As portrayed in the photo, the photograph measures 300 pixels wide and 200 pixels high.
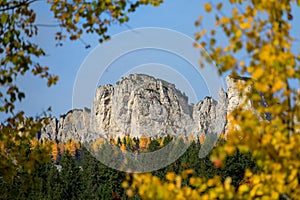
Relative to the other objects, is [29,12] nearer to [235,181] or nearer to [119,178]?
[235,181]

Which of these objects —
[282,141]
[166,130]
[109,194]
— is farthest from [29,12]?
[166,130]

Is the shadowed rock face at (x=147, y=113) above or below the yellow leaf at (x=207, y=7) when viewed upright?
above

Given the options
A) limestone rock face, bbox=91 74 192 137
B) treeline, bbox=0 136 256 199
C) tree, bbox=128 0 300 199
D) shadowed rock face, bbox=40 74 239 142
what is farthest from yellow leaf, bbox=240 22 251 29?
limestone rock face, bbox=91 74 192 137

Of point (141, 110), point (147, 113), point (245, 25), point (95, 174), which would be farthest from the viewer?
point (141, 110)

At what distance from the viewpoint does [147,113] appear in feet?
257

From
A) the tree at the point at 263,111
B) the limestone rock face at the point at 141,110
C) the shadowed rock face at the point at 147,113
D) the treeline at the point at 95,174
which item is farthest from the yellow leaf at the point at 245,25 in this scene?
the limestone rock face at the point at 141,110

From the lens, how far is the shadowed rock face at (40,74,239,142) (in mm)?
64375

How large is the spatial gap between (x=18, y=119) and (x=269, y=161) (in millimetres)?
3154

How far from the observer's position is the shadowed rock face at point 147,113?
64.4 meters

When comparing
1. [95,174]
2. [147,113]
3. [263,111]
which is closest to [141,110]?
[147,113]

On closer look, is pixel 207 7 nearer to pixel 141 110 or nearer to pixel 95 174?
pixel 95 174

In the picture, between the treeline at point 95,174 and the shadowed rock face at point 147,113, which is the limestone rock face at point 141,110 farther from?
the treeline at point 95,174

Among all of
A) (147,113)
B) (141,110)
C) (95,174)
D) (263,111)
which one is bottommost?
(263,111)

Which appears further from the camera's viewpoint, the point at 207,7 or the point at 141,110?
the point at 141,110
